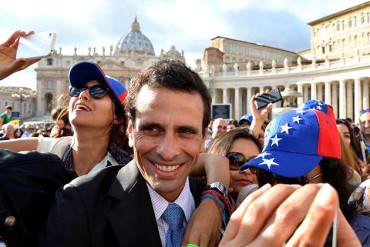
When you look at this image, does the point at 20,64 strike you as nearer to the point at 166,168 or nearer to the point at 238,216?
the point at 166,168

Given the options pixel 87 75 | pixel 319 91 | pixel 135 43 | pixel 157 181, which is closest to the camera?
pixel 157 181

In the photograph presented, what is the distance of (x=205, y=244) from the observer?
176 cm

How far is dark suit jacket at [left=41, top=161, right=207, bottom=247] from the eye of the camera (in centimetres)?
168

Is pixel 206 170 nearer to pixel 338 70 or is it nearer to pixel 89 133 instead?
pixel 89 133

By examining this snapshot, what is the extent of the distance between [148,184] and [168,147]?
0.24 m

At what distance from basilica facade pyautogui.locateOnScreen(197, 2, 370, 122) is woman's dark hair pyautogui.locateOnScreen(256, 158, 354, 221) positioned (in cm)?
4786

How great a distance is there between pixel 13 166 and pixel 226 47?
78.3m

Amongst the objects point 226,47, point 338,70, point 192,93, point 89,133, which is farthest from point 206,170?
point 226,47

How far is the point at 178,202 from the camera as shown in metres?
1.91

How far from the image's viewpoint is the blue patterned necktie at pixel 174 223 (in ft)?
6.04

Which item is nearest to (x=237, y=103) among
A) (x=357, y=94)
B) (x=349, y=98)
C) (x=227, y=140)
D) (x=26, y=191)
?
(x=349, y=98)

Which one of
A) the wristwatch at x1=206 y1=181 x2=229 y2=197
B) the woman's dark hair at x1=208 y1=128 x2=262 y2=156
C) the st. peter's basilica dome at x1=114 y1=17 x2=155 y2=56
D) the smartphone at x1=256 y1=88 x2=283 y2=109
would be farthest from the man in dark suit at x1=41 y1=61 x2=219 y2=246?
the st. peter's basilica dome at x1=114 y1=17 x2=155 y2=56

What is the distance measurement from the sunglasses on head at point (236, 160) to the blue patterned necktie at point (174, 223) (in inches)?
60.6

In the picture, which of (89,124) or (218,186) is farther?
(89,124)
